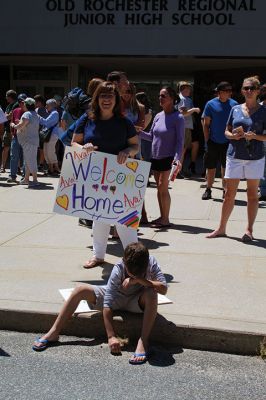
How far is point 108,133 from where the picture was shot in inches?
204

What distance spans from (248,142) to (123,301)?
2831mm

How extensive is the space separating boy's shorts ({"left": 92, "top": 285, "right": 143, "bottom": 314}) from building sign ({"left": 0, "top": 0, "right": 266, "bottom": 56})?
470 inches

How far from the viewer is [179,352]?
13.0 ft

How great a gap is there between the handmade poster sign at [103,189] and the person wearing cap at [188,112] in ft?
18.3

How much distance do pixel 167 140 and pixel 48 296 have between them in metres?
3.01

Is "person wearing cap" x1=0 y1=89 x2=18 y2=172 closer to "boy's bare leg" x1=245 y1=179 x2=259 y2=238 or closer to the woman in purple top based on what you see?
the woman in purple top

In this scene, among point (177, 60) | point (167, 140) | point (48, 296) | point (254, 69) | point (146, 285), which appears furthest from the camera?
point (254, 69)

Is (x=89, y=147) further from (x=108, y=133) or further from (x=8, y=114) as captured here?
(x=8, y=114)

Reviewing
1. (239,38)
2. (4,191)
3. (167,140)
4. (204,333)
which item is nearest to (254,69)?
(239,38)

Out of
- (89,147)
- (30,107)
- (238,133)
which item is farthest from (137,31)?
(89,147)

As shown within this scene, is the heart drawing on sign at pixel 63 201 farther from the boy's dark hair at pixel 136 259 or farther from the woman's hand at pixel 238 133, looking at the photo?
the woman's hand at pixel 238 133

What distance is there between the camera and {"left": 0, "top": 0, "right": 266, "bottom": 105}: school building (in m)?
14.7

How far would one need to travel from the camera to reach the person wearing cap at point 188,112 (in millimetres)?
10969

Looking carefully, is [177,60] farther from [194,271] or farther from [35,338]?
[35,338]
